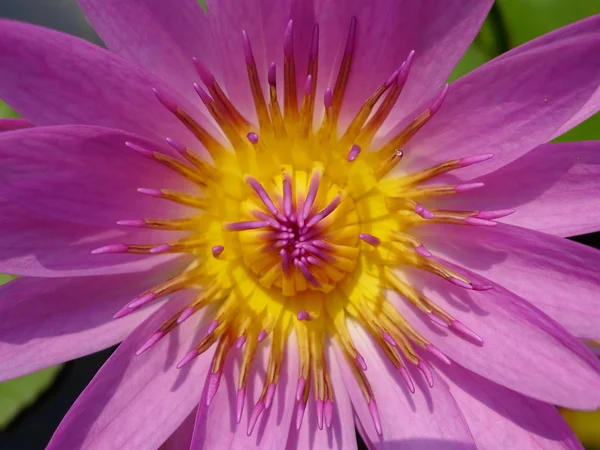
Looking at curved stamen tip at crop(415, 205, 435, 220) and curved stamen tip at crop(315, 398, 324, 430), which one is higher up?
curved stamen tip at crop(415, 205, 435, 220)

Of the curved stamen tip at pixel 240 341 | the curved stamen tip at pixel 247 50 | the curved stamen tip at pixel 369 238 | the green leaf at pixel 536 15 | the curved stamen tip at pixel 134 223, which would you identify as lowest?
the curved stamen tip at pixel 240 341

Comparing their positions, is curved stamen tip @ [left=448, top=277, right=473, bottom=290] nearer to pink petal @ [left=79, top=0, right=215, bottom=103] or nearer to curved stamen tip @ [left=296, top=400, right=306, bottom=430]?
curved stamen tip @ [left=296, top=400, right=306, bottom=430]

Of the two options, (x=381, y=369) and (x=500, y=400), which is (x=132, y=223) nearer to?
(x=381, y=369)

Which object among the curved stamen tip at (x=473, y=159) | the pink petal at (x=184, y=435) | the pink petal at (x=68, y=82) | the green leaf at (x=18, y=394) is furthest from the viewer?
the green leaf at (x=18, y=394)

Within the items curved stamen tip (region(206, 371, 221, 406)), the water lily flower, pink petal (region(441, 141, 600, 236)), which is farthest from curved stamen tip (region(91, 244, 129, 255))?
pink petal (region(441, 141, 600, 236))

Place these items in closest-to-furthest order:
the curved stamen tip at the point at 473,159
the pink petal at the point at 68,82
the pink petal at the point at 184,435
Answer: the pink petal at the point at 68,82 → the curved stamen tip at the point at 473,159 → the pink petal at the point at 184,435

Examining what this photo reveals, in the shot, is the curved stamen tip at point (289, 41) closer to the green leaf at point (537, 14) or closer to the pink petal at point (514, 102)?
the pink petal at point (514, 102)

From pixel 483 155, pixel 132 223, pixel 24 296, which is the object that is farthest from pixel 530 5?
pixel 24 296

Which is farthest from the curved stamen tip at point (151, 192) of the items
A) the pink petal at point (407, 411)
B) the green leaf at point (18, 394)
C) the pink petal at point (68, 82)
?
the green leaf at point (18, 394)
